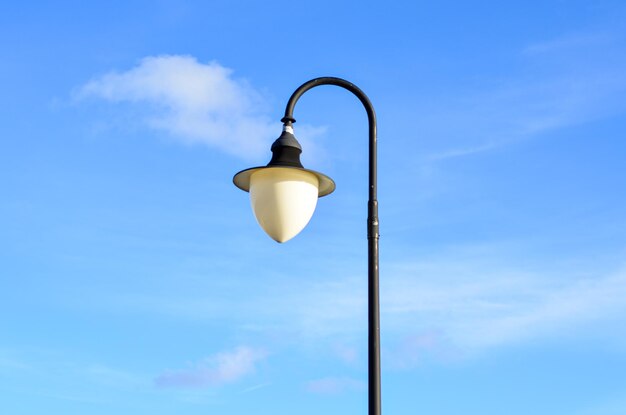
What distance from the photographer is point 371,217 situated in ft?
28.6

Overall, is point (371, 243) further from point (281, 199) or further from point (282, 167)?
point (282, 167)

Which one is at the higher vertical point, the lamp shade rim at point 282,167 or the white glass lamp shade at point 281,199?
the lamp shade rim at point 282,167

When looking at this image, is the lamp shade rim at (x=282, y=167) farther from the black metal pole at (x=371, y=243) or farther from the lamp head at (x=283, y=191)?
the black metal pole at (x=371, y=243)

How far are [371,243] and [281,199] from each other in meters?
0.99

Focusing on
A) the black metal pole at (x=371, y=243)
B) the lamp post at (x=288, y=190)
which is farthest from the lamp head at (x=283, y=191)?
the black metal pole at (x=371, y=243)

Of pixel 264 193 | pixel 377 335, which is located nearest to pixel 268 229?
pixel 264 193

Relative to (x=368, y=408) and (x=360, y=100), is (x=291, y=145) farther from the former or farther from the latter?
(x=368, y=408)

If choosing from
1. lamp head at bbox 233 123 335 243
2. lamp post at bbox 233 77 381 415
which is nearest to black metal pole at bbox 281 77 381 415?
lamp post at bbox 233 77 381 415

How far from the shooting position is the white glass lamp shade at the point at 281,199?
8.72 metres

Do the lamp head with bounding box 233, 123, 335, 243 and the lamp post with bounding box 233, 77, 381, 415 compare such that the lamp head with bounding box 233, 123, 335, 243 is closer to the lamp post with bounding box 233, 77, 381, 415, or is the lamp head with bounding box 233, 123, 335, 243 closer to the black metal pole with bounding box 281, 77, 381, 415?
the lamp post with bounding box 233, 77, 381, 415

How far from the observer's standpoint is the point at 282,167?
869cm

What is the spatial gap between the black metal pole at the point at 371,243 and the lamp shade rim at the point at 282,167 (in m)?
0.50

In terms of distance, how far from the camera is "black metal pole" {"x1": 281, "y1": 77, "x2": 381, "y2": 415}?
8047mm

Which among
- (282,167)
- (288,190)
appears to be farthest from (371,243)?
(282,167)
